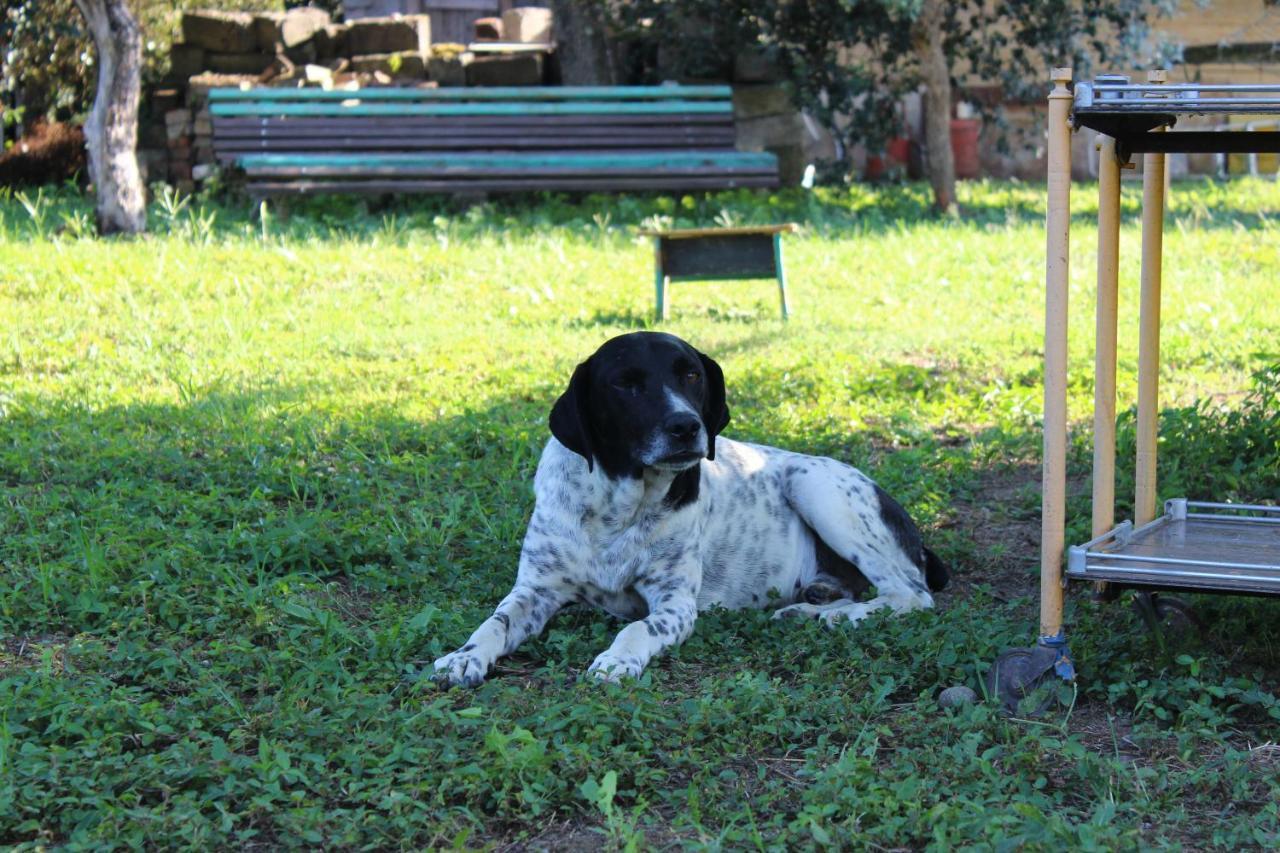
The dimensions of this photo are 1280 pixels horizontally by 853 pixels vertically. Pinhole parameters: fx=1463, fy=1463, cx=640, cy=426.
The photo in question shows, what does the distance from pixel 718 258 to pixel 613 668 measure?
5.60 meters

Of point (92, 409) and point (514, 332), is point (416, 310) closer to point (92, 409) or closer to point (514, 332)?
point (514, 332)

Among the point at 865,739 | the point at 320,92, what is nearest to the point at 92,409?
the point at 865,739

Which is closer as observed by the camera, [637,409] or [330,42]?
[637,409]

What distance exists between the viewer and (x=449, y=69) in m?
15.0

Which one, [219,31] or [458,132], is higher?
[219,31]

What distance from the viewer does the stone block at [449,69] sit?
14969 millimetres

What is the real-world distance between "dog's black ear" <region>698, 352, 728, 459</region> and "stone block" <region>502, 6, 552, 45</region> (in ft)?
45.3

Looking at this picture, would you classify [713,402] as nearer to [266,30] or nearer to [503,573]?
[503,573]

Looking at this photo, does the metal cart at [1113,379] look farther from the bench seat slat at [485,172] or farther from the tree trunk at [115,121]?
the bench seat slat at [485,172]

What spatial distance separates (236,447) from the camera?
21.0ft

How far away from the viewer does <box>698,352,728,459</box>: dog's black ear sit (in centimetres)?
467

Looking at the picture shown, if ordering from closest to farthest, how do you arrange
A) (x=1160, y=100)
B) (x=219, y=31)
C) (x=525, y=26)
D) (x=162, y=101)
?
(x=1160, y=100), (x=162, y=101), (x=219, y=31), (x=525, y=26)

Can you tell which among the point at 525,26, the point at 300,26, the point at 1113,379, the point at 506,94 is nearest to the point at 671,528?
the point at 1113,379

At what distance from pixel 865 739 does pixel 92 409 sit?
4758 mm
